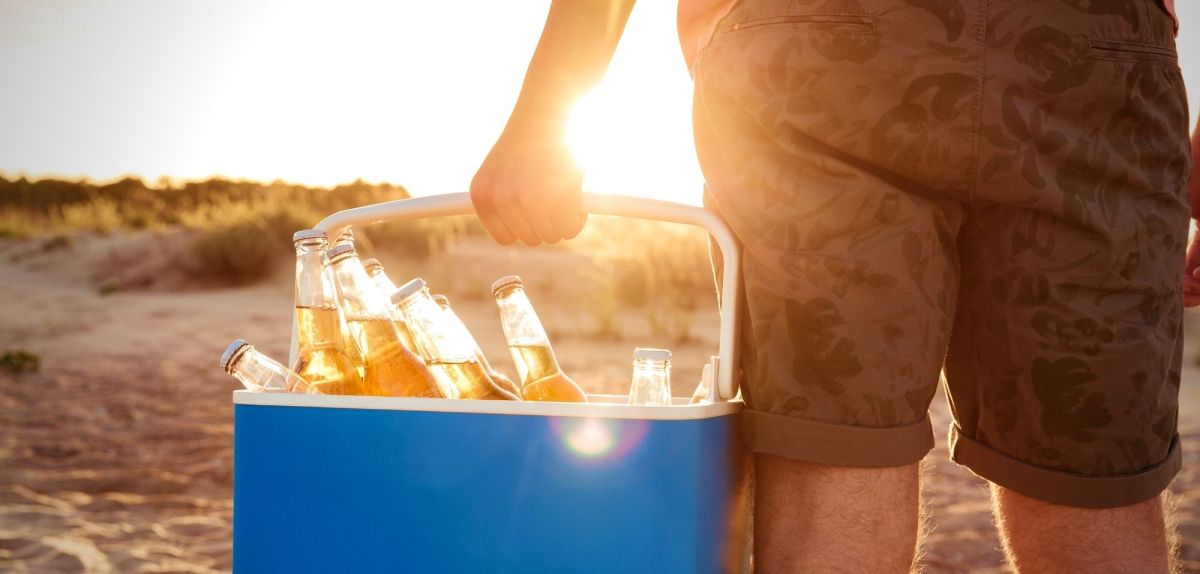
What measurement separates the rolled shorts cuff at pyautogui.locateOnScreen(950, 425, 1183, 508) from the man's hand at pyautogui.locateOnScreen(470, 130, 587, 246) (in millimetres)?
596

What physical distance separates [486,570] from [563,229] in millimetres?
392

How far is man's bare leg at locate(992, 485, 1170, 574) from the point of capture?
3.56 feet

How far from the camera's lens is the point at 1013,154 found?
0.98 m

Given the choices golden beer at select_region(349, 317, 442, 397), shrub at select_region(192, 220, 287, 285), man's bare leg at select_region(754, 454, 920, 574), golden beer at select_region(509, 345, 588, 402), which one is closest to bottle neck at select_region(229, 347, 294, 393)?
golden beer at select_region(349, 317, 442, 397)

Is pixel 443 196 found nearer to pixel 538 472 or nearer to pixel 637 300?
pixel 538 472

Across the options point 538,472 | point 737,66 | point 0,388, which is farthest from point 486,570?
point 0,388

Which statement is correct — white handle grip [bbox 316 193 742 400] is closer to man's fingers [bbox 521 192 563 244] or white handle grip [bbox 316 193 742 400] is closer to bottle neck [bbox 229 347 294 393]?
man's fingers [bbox 521 192 563 244]

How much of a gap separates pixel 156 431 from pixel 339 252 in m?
3.45

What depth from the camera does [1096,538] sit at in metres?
1.09

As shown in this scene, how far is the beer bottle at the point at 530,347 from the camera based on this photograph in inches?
51.5

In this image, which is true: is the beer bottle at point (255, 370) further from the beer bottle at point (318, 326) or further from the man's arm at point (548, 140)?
the man's arm at point (548, 140)

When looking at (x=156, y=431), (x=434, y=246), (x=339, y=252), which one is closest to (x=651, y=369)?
(x=339, y=252)

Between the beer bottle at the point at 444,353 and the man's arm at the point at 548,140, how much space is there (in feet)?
0.72

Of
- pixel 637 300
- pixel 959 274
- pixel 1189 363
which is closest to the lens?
pixel 959 274
